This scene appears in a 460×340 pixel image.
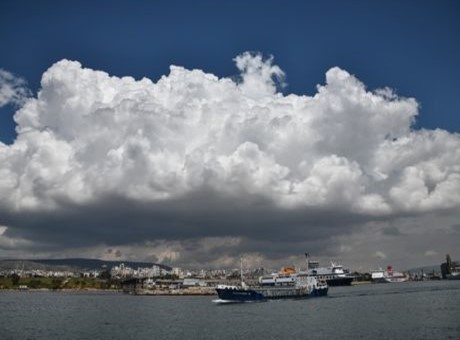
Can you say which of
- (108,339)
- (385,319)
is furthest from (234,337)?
(385,319)

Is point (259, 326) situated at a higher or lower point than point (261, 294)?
higher

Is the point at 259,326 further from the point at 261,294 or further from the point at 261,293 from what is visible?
the point at 261,293

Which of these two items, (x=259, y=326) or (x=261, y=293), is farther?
(x=261, y=293)

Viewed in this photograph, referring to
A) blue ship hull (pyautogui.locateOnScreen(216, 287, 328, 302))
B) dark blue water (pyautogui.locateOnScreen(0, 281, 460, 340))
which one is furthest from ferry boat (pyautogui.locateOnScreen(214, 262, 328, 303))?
dark blue water (pyautogui.locateOnScreen(0, 281, 460, 340))

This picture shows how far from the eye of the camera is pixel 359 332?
73.9 meters

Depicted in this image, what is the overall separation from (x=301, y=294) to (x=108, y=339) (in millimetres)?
127310

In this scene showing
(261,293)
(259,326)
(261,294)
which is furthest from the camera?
(261,293)

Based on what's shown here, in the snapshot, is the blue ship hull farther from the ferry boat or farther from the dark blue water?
the dark blue water

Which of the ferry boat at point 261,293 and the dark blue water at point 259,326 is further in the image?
the ferry boat at point 261,293

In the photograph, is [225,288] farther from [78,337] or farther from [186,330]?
[78,337]

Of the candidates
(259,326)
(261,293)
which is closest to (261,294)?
(261,293)

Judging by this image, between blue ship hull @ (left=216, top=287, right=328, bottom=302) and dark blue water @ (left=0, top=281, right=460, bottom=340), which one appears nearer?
dark blue water @ (left=0, top=281, right=460, bottom=340)

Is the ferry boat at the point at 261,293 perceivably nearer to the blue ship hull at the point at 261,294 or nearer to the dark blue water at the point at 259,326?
the blue ship hull at the point at 261,294

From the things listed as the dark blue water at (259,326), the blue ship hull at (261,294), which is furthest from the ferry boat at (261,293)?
the dark blue water at (259,326)
